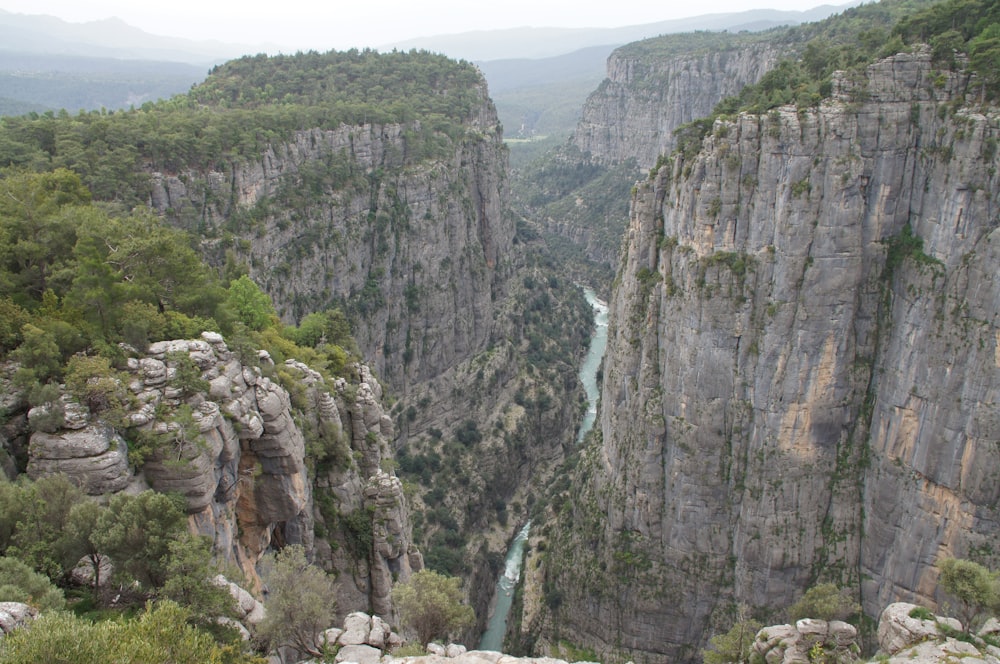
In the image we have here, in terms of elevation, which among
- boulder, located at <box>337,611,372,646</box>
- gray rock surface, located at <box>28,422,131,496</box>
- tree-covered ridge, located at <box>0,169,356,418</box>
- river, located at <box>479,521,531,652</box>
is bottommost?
river, located at <box>479,521,531,652</box>

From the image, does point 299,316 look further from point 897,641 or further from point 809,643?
point 897,641

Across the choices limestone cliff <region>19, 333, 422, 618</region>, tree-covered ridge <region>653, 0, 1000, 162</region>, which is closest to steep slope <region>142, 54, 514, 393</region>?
limestone cliff <region>19, 333, 422, 618</region>

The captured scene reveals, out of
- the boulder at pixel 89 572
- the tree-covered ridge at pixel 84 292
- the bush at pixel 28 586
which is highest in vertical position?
the tree-covered ridge at pixel 84 292

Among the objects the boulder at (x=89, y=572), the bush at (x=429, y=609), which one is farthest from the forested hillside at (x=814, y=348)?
the boulder at (x=89, y=572)

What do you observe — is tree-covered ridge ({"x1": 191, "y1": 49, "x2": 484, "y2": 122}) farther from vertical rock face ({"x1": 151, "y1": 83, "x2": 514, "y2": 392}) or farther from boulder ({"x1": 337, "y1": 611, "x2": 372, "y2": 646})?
boulder ({"x1": 337, "y1": 611, "x2": 372, "y2": 646})

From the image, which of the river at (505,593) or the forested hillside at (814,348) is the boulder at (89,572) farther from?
the river at (505,593)
